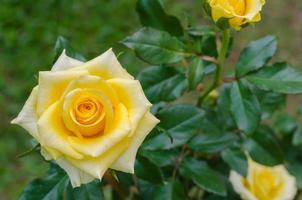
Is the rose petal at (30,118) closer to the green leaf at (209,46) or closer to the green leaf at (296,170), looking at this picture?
the green leaf at (209,46)

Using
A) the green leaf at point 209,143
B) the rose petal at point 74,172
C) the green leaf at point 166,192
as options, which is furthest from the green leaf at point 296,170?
the rose petal at point 74,172

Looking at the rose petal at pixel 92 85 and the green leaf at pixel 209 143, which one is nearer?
the rose petal at pixel 92 85

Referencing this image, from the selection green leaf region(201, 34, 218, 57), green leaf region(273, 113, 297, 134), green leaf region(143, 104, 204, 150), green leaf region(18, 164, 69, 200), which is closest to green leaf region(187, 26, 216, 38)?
green leaf region(201, 34, 218, 57)

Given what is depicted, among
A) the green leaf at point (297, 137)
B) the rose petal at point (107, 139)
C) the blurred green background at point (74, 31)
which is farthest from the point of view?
the blurred green background at point (74, 31)

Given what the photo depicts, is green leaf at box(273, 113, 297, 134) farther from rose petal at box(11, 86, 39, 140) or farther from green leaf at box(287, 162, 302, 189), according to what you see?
rose petal at box(11, 86, 39, 140)

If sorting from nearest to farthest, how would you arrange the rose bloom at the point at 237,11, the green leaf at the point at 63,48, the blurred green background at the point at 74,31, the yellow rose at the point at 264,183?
the rose bloom at the point at 237,11 → the green leaf at the point at 63,48 → the yellow rose at the point at 264,183 → the blurred green background at the point at 74,31

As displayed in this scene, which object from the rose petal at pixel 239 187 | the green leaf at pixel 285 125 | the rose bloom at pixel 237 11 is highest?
the rose bloom at pixel 237 11

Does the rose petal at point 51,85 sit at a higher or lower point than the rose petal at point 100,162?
higher
